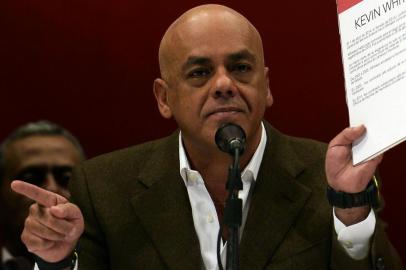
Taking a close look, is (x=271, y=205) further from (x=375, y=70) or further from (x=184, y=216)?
(x=375, y=70)

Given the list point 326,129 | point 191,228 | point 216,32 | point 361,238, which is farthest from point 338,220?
point 326,129

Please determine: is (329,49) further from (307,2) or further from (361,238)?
(361,238)

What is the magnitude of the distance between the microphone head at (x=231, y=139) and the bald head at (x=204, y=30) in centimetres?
41

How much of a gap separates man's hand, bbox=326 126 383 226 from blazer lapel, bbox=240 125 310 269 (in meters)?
0.19

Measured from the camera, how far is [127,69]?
9.75 feet

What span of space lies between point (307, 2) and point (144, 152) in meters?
0.74

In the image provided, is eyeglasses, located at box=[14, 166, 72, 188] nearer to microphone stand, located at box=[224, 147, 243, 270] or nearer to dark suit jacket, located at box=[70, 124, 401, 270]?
dark suit jacket, located at box=[70, 124, 401, 270]

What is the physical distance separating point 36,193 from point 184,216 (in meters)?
0.39

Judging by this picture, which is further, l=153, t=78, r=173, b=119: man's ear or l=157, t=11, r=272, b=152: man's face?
l=153, t=78, r=173, b=119: man's ear

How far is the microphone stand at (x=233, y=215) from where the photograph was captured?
1.74 meters

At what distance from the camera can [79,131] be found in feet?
10.0

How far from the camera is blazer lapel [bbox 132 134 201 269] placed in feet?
7.21

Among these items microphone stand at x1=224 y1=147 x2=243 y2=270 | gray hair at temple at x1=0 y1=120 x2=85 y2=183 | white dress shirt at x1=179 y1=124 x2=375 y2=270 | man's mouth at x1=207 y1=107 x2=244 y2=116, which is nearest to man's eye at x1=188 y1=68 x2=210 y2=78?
man's mouth at x1=207 y1=107 x2=244 y2=116

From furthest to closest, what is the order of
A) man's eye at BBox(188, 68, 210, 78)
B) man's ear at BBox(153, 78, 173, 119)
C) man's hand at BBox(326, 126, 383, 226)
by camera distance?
1. man's ear at BBox(153, 78, 173, 119)
2. man's eye at BBox(188, 68, 210, 78)
3. man's hand at BBox(326, 126, 383, 226)
